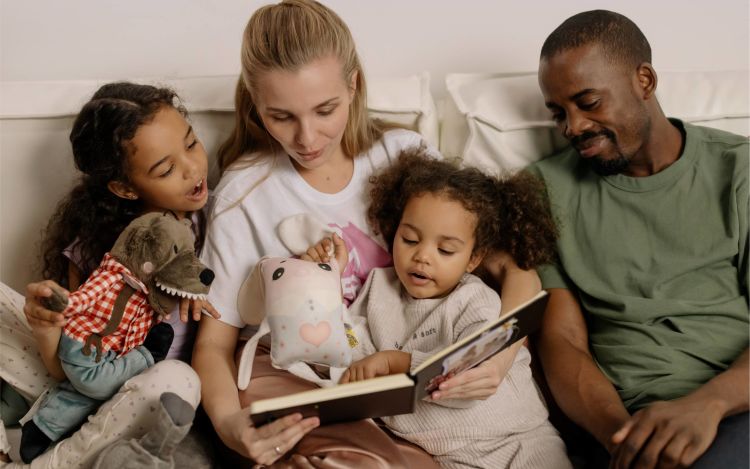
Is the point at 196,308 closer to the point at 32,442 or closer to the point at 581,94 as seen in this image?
the point at 32,442

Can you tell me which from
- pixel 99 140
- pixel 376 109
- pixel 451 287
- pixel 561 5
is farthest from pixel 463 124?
pixel 99 140

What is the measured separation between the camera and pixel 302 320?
1.47 m

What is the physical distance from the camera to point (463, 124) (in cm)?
190

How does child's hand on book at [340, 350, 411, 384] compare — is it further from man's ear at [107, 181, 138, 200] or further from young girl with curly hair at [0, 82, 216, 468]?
man's ear at [107, 181, 138, 200]

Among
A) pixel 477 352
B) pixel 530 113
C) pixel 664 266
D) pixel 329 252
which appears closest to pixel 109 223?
pixel 329 252

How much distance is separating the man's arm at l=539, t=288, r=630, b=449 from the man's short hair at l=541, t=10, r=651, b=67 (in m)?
0.59

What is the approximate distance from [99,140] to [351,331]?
757 millimetres

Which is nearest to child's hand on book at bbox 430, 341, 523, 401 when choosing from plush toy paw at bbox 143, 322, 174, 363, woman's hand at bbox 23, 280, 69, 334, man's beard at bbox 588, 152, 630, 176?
man's beard at bbox 588, 152, 630, 176

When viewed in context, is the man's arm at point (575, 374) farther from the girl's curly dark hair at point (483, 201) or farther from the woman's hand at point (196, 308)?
the woman's hand at point (196, 308)

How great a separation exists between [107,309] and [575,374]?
1.08 m

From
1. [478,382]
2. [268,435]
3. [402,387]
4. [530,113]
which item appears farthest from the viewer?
[530,113]

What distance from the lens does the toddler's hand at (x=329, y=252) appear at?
1.64m

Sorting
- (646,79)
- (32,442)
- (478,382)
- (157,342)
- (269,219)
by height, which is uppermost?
(646,79)

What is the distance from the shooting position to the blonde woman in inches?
55.5
